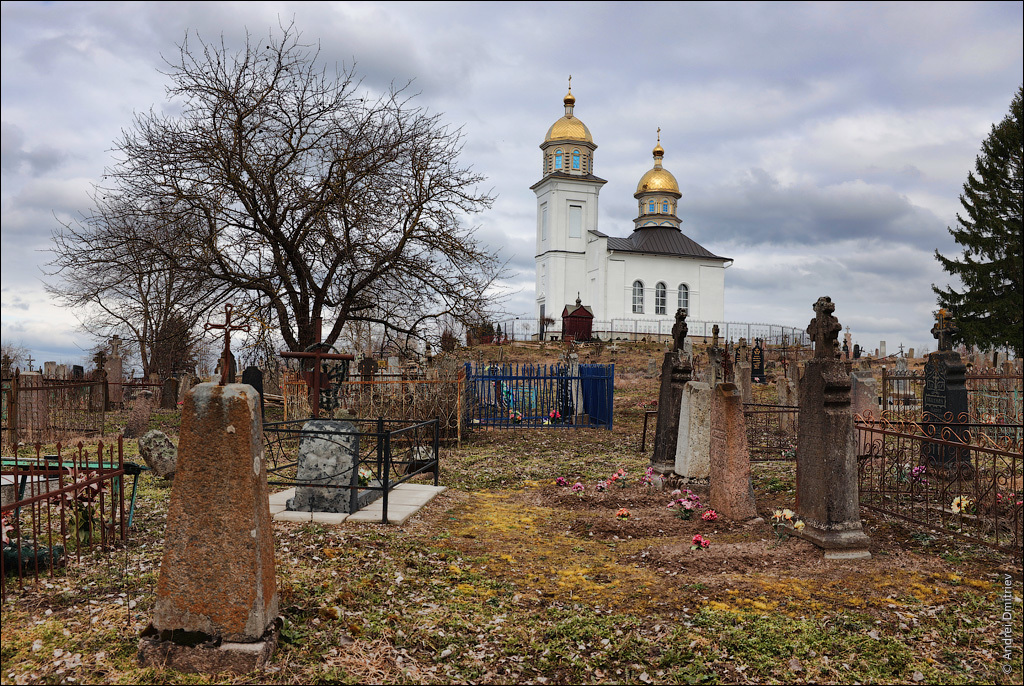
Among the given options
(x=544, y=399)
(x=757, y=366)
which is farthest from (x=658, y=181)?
(x=544, y=399)

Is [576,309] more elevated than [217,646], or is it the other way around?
[576,309]

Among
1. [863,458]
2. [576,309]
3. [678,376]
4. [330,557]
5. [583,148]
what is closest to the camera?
[330,557]

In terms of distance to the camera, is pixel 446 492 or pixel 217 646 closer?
pixel 217 646

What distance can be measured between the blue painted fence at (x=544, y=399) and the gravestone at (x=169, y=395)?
401 inches

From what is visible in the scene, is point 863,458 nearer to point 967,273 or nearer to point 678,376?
point 678,376

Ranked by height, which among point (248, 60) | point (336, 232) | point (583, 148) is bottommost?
point (336, 232)

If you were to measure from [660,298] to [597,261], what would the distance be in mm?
5716

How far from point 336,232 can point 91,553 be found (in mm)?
11361

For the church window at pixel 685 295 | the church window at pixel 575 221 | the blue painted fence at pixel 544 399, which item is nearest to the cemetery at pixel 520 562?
the blue painted fence at pixel 544 399

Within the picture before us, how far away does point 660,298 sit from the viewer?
48.9 meters

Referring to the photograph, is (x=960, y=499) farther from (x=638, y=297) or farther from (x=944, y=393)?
(x=638, y=297)

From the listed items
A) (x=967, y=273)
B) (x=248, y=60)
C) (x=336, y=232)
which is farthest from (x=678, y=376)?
(x=967, y=273)

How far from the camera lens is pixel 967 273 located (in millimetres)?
27500

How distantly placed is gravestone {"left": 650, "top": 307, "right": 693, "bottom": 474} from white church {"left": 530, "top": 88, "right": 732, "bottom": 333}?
3654 cm
